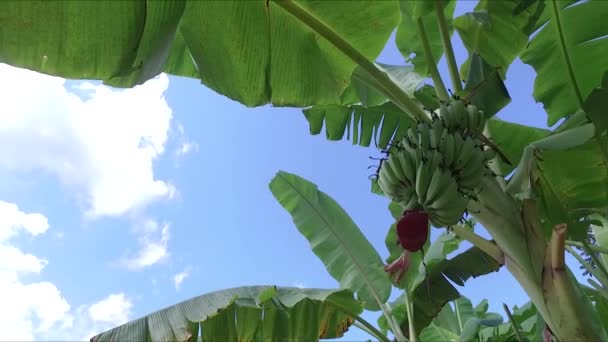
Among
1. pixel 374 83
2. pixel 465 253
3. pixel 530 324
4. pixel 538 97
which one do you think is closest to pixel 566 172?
pixel 538 97

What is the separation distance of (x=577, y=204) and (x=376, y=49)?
3.56ft

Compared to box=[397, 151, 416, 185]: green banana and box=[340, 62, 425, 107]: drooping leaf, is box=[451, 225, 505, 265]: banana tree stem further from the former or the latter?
box=[340, 62, 425, 107]: drooping leaf

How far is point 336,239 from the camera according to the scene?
9.12 ft

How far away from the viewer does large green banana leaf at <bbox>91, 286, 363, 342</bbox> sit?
1.71 metres

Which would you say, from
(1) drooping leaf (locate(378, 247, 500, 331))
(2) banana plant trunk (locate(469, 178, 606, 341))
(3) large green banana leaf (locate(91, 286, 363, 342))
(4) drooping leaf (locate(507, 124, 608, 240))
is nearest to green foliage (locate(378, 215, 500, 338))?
(1) drooping leaf (locate(378, 247, 500, 331))

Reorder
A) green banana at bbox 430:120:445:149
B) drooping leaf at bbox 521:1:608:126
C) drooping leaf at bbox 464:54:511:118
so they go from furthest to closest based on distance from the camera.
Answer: drooping leaf at bbox 521:1:608:126 < drooping leaf at bbox 464:54:511:118 < green banana at bbox 430:120:445:149

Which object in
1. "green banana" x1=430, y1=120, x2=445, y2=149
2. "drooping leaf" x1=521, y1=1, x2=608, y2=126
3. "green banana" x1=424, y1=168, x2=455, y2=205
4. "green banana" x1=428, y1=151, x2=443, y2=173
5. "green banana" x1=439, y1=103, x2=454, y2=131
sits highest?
"drooping leaf" x1=521, y1=1, x2=608, y2=126

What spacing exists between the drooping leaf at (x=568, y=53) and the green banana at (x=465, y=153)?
90 cm

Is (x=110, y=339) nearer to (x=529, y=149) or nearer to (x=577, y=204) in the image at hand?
(x=529, y=149)

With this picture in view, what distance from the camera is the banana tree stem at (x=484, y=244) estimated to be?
5.23 feet

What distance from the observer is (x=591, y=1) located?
188 cm

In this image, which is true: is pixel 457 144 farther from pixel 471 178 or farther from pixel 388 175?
pixel 388 175

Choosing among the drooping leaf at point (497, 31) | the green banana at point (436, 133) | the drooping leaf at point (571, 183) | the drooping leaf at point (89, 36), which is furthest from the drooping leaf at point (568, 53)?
the drooping leaf at point (89, 36)

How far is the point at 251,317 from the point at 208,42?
3.96 feet
